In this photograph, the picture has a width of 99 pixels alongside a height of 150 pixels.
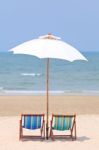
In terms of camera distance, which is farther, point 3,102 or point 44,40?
point 3,102

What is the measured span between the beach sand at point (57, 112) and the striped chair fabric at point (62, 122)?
12.6 inches

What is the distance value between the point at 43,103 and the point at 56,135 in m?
8.80

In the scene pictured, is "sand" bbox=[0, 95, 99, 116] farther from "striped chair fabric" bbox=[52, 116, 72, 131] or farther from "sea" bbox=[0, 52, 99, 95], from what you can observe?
"striped chair fabric" bbox=[52, 116, 72, 131]

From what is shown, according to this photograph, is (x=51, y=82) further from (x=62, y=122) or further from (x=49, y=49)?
(x=62, y=122)

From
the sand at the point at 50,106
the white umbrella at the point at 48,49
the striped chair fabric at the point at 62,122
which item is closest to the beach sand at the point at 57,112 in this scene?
the sand at the point at 50,106

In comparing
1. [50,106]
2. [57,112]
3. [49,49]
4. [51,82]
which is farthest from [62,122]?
[51,82]

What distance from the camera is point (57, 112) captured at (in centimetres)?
1639

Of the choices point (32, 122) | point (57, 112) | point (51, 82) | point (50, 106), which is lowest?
point (57, 112)

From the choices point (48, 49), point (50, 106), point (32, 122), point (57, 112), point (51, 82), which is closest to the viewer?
point (32, 122)

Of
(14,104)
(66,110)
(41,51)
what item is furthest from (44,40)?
(14,104)

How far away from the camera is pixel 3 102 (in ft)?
62.5

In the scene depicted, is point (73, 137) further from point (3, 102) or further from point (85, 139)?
point (3, 102)

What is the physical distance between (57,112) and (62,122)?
679cm

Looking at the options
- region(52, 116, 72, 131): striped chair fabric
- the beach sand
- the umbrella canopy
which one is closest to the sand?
the beach sand
